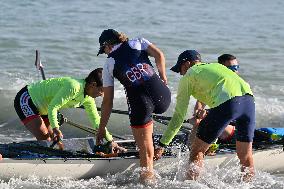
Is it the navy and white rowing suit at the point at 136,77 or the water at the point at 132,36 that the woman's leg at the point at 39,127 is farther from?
the navy and white rowing suit at the point at 136,77

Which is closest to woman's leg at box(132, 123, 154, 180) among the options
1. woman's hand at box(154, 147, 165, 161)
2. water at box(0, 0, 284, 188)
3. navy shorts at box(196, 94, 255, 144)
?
woman's hand at box(154, 147, 165, 161)

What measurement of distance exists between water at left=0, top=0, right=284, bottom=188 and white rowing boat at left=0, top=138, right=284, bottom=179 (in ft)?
0.36

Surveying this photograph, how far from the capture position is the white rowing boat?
8766mm

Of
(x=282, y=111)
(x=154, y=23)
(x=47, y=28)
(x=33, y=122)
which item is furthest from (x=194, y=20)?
(x=33, y=122)

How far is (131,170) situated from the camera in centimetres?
903

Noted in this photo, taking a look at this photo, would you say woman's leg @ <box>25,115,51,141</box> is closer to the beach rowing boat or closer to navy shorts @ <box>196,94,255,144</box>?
the beach rowing boat

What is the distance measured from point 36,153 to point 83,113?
15.3 ft

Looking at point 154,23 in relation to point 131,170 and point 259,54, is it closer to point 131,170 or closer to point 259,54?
point 259,54

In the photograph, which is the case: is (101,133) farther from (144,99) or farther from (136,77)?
Result: (136,77)

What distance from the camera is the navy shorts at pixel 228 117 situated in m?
7.85

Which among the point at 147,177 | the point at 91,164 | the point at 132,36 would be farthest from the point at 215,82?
the point at 132,36

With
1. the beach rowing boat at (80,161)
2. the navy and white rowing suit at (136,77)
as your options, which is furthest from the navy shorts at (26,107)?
the navy and white rowing suit at (136,77)

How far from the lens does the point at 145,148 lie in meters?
8.37

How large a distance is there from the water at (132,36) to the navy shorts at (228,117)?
1.00m
